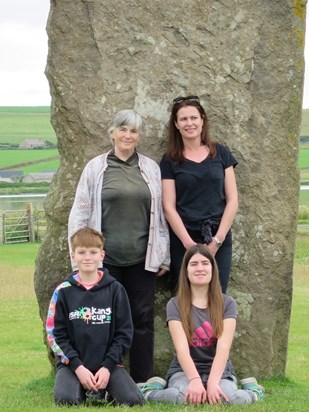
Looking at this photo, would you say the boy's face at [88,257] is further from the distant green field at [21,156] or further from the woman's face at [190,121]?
the distant green field at [21,156]

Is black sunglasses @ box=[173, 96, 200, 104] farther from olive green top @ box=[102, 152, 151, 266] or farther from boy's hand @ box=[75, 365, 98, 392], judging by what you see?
boy's hand @ box=[75, 365, 98, 392]

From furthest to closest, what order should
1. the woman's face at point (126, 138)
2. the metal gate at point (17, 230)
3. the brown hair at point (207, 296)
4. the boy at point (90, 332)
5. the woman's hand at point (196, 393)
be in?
1. the metal gate at point (17, 230)
2. the woman's face at point (126, 138)
3. the brown hair at point (207, 296)
4. the boy at point (90, 332)
5. the woman's hand at point (196, 393)

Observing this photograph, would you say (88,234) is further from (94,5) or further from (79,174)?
(94,5)

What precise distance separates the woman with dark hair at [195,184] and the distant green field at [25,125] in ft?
399

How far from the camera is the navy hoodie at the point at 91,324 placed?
316 inches

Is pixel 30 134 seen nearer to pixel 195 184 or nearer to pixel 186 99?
pixel 186 99

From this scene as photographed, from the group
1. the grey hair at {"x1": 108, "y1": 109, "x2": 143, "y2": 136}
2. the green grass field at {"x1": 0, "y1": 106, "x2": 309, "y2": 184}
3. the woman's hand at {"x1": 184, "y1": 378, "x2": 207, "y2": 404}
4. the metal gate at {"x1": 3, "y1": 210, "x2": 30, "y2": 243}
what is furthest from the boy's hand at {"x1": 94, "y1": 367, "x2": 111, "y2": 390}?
the green grass field at {"x1": 0, "y1": 106, "x2": 309, "y2": 184}

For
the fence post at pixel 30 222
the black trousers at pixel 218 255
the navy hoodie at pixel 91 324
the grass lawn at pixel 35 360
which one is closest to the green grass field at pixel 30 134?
the fence post at pixel 30 222

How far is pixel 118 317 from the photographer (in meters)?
8.12

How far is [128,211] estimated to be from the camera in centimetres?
849

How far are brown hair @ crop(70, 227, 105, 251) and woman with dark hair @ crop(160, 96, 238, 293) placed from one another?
0.83 metres

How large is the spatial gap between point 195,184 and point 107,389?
1.94m

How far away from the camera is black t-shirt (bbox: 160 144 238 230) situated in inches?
339

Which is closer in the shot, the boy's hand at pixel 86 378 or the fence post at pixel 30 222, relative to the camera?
the boy's hand at pixel 86 378
